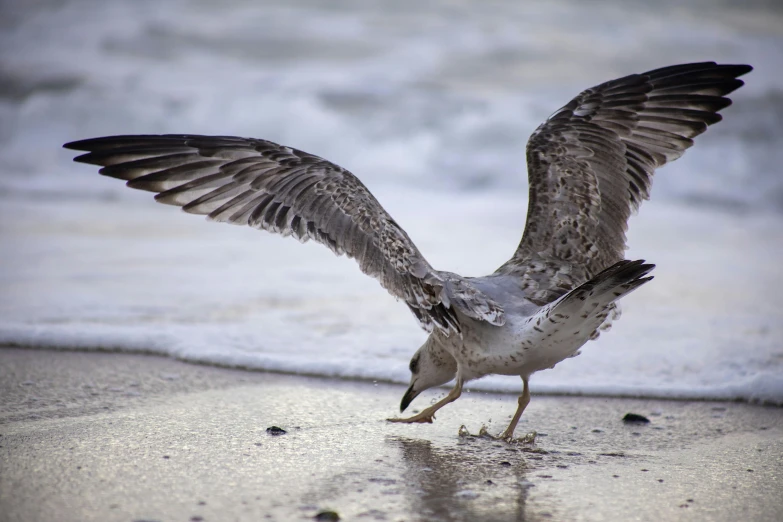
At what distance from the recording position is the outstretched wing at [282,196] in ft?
11.1

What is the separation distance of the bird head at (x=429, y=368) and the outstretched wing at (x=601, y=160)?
20.5 inches

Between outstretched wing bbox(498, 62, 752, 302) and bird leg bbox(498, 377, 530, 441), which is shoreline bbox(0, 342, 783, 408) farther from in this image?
outstretched wing bbox(498, 62, 752, 302)

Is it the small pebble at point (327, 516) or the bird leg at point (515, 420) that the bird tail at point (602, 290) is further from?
the small pebble at point (327, 516)

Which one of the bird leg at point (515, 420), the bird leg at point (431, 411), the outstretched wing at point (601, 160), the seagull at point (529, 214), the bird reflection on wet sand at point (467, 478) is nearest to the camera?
the bird reflection on wet sand at point (467, 478)

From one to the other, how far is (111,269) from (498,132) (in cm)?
998

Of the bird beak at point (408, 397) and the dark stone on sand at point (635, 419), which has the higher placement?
the dark stone on sand at point (635, 419)

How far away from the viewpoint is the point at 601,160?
4.07 metres

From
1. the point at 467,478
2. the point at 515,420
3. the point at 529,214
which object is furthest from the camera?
the point at 529,214

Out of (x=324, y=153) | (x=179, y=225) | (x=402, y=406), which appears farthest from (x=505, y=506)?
(x=324, y=153)

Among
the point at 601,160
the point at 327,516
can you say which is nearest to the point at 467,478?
A: the point at 327,516

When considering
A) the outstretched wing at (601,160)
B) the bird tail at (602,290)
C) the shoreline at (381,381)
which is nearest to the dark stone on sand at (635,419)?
the shoreline at (381,381)

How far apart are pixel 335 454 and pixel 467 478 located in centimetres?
55

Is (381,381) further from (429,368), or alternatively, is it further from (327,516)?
(327,516)

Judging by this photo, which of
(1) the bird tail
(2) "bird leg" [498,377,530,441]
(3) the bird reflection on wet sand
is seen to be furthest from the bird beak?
(1) the bird tail
